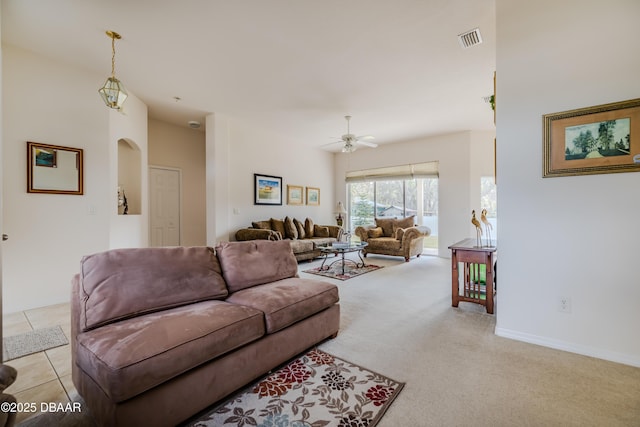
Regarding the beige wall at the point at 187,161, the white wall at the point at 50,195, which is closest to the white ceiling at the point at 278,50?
the white wall at the point at 50,195

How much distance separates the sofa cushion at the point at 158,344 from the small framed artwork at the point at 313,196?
18.7ft

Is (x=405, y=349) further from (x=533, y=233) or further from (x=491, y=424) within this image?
(x=533, y=233)

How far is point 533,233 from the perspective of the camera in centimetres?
228

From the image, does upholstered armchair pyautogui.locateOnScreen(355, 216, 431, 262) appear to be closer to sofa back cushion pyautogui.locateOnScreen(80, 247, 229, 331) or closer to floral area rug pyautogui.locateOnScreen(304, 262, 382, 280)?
floral area rug pyautogui.locateOnScreen(304, 262, 382, 280)

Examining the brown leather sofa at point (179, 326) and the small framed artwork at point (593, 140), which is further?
the small framed artwork at point (593, 140)

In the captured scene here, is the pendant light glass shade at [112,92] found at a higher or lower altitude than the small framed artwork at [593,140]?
higher

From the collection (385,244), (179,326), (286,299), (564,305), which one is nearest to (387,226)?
(385,244)

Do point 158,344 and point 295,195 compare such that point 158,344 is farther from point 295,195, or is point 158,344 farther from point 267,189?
point 295,195

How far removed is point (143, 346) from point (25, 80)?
12.1 feet

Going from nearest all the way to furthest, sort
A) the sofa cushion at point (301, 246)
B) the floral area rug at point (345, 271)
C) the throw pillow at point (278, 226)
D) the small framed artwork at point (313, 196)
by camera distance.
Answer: the floral area rug at point (345, 271)
the sofa cushion at point (301, 246)
the throw pillow at point (278, 226)
the small framed artwork at point (313, 196)

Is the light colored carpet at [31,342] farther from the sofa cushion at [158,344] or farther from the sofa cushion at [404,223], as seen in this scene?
the sofa cushion at [404,223]

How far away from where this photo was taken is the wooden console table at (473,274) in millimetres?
2865

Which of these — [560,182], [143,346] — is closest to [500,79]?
[560,182]

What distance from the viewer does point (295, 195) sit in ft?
22.7
